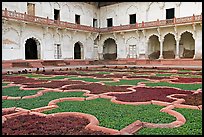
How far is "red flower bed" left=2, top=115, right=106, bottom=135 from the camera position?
2.46 m

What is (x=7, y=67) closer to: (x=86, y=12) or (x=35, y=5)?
(x=35, y=5)

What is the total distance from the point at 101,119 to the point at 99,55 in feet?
81.0

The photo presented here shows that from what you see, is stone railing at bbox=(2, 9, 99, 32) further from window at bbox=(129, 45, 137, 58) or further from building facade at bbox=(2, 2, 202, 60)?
window at bbox=(129, 45, 137, 58)

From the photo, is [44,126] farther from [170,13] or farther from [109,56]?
[109,56]

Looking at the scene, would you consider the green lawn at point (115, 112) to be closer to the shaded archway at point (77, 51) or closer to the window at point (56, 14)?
the window at point (56, 14)

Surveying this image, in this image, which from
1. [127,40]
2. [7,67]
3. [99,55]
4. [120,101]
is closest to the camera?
[120,101]

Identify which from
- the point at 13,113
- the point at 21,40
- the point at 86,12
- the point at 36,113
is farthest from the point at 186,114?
the point at 86,12

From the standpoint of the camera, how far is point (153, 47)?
24781 millimetres

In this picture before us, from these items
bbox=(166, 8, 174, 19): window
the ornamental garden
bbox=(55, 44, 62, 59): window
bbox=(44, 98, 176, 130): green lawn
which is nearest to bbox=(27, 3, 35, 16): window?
bbox=(55, 44, 62, 59): window

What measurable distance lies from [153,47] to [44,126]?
2319cm

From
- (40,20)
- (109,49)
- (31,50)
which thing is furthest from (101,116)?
(109,49)

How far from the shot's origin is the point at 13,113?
10.6 ft

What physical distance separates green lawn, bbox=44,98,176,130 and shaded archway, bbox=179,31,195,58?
20.4m

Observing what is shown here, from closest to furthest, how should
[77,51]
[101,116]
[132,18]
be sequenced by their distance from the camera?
1. [101,116]
2. [132,18]
3. [77,51]
